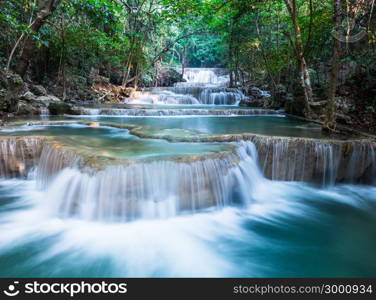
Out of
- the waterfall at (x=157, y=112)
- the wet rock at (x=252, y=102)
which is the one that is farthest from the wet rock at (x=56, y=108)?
the wet rock at (x=252, y=102)

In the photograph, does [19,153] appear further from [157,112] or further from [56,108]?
[157,112]

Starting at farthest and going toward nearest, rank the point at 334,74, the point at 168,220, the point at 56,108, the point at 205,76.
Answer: the point at 205,76 < the point at 56,108 < the point at 334,74 < the point at 168,220

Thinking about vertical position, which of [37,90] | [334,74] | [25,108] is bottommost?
[25,108]

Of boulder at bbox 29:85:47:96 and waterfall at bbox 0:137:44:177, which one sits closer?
waterfall at bbox 0:137:44:177

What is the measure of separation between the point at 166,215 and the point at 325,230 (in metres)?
2.58

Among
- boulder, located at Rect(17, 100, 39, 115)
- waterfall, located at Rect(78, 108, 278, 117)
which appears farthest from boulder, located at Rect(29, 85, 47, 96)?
waterfall, located at Rect(78, 108, 278, 117)

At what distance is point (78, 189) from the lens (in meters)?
4.27

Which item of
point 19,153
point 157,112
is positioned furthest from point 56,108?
point 19,153

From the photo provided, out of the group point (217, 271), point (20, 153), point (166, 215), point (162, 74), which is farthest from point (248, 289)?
point (162, 74)

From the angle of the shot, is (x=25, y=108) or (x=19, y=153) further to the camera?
(x=25, y=108)

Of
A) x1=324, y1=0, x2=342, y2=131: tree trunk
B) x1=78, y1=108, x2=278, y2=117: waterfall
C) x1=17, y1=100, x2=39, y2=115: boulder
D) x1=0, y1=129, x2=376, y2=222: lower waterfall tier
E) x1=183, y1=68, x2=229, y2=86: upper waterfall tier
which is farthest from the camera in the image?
x1=183, y1=68, x2=229, y2=86: upper waterfall tier

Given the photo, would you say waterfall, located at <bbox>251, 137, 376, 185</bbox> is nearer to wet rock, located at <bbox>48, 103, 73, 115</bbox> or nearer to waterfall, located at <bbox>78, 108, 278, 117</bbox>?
waterfall, located at <bbox>78, 108, 278, 117</bbox>

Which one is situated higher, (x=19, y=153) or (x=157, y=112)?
(x=157, y=112)

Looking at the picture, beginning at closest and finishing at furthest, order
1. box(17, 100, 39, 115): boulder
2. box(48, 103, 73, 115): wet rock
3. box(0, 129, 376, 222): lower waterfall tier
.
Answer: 1. box(0, 129, 376, 222): lower waterfall tier
2. box(17, 100, 39, 115): boulder
3. box(48, 103, 73, 115): wet rock
